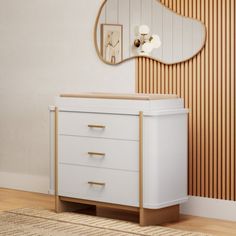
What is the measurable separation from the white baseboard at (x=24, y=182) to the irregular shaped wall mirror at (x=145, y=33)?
1.08 meters

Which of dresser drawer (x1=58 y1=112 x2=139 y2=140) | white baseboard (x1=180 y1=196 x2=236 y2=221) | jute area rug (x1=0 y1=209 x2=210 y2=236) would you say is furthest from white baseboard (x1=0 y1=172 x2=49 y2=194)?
white baseboard (x1=180 y1=196 x2=236 y2=221)

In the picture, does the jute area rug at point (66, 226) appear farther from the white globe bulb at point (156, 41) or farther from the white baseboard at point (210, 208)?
the white globe bulb at point (156, 41)

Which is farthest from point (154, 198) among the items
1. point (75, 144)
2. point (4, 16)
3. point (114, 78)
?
point (4, 16)

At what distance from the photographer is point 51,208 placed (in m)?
4.41

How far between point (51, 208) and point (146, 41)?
4.10 feet

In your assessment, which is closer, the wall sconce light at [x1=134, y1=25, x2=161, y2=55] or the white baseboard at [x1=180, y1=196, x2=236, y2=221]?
the white baseboard at [x1=180, y1=196, x2=236, y2=221]

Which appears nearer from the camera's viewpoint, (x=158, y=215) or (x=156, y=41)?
(x=158, y=215)

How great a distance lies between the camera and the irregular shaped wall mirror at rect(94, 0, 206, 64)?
164 inches

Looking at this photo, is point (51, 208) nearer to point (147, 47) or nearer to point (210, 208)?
point (210, 208)

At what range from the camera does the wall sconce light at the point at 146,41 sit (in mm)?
4292

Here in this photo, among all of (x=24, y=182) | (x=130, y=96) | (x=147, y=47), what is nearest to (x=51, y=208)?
(x=24, y=182)

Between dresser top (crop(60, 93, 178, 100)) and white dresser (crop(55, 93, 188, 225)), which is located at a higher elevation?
dresser top (crop(60, 93, 178, 100))

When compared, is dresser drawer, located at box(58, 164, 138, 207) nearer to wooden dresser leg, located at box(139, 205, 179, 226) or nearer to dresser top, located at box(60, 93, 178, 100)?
wooden dresser leg, located at box(139, 205, 179, 226)

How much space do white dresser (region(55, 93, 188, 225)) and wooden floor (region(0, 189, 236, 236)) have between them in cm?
13
